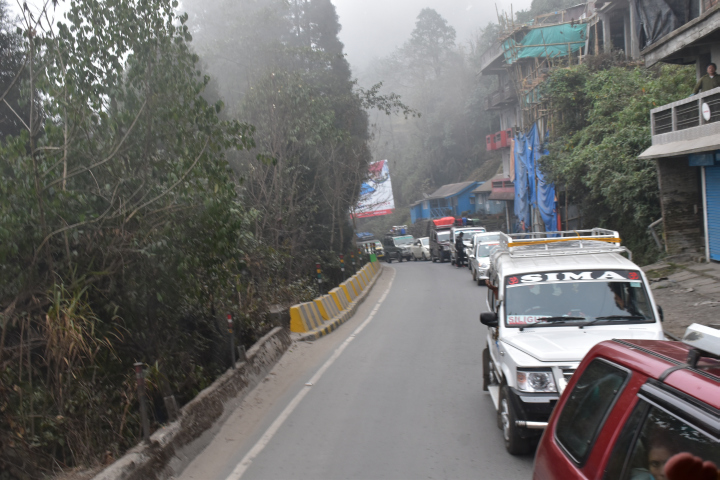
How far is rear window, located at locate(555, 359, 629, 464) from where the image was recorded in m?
2.84

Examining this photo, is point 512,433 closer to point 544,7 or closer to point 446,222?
point 446,222

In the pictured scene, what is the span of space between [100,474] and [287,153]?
62.9 ft

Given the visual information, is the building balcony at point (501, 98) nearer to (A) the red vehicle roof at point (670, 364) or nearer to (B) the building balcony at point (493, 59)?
(B) the building balcony at point (493, 59)

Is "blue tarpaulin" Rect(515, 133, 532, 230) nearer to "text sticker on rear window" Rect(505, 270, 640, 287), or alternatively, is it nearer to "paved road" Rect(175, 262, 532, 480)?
"paved road" Rect(175, 262, 532, 480)

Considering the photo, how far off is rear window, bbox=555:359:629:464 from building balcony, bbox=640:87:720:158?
1376 centimetres

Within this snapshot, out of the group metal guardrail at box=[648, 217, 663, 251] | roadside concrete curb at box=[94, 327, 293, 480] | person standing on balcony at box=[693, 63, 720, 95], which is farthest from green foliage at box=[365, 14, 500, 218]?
roadside concrete curb at box=[94, 327, 293, 480]

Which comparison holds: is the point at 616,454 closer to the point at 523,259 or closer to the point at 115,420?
the point at 523,259

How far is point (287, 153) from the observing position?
939 inches

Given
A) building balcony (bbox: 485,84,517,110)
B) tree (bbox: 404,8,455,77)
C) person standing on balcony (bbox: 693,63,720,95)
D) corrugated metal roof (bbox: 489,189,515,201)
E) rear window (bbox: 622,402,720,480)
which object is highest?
tree (bbox: 404,8,455,77)

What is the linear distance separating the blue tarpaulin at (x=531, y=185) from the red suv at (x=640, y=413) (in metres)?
30.0

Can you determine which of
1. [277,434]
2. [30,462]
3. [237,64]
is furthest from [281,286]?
[237,64]

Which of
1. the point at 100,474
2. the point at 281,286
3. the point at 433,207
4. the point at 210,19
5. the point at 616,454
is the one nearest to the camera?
the point at 616,454

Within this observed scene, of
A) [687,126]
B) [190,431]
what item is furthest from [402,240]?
[190,431]

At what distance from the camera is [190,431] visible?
23.3 feet
